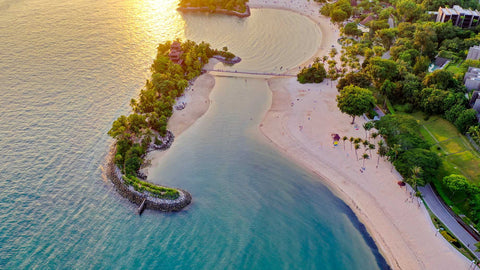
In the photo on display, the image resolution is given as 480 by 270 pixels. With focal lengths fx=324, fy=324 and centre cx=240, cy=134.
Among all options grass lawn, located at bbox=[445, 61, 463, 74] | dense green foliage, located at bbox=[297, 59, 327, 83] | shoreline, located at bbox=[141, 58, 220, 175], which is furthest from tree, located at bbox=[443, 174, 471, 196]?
shoreline, located at bbox=[141, 58, 220, 175]

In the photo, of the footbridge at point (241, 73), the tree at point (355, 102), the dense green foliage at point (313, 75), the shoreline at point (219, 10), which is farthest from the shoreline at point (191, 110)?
the shoreline at point (219, 10)

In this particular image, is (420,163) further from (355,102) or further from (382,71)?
(382,71)

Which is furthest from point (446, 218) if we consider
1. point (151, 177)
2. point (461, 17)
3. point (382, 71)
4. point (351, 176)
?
point (461, 17)

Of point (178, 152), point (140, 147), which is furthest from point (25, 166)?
point (178, 152)

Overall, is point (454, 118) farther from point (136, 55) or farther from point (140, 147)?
point (136, 55)

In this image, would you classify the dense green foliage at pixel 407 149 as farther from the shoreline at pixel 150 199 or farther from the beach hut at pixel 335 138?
the shoreline at pixel 150 199

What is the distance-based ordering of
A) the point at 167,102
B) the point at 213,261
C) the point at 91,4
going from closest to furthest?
the point at 213,261 → the point at 167,102 → the point at 91,4

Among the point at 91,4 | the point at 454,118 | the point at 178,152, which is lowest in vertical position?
the point at 178,152
